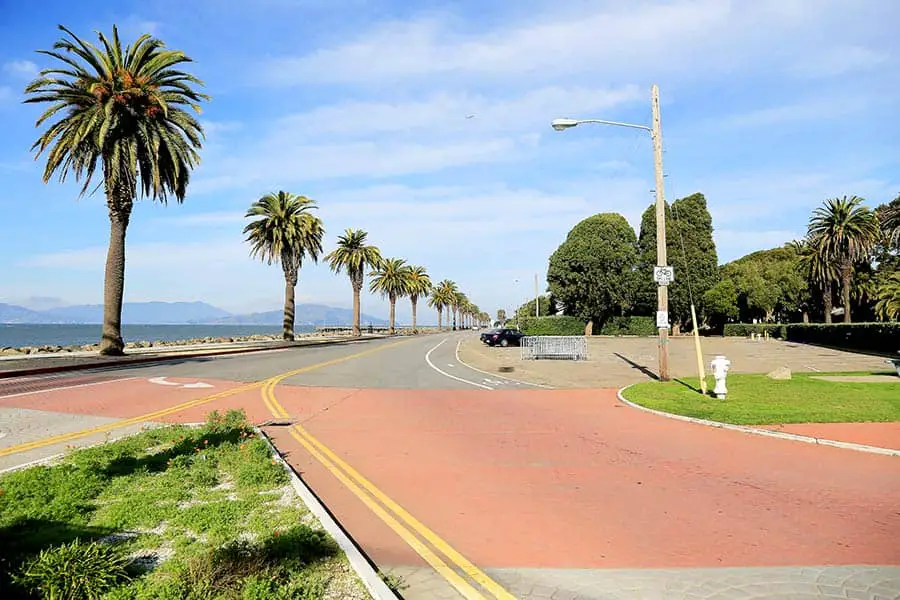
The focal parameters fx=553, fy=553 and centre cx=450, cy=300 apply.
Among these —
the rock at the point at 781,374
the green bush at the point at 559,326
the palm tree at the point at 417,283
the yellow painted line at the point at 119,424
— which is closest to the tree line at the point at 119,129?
the yellow painted line at the point at 119,424

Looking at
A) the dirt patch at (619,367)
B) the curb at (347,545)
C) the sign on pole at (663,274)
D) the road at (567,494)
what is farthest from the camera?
the dirt patch at (619,367)

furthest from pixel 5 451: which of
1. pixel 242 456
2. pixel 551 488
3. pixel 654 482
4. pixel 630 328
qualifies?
pixel 630 328

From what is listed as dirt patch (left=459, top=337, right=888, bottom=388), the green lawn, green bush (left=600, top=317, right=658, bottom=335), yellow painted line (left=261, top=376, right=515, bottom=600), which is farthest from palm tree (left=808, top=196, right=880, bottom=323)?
yellow painted line (left=261, top=376, right=515, bottom=600)

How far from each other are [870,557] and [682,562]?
1.65 metres

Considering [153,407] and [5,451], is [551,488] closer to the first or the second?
[5,451]

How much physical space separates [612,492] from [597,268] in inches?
2400

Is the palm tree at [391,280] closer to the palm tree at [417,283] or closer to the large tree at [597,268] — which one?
the palm tree at [417,283]

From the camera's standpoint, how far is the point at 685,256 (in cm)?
6544

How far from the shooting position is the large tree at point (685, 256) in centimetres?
6569

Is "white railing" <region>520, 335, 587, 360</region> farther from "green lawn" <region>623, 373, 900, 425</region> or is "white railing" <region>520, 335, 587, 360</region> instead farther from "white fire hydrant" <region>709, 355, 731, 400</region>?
"white fire hydrant" <region>709, 355, 731, 400</region>

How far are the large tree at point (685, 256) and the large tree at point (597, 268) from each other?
158 cm

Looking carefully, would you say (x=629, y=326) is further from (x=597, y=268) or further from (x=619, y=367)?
(x=619, y=367)

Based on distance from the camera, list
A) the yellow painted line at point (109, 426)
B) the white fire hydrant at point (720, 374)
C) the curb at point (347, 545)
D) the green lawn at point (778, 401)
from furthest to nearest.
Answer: the white fire hydrant at point (720, 374) → the green lawn at point (778, 401) → the yellow painted line at point (109, 426) → the curb at point (347, 545)

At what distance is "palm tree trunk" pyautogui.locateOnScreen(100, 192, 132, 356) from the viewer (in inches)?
1102
